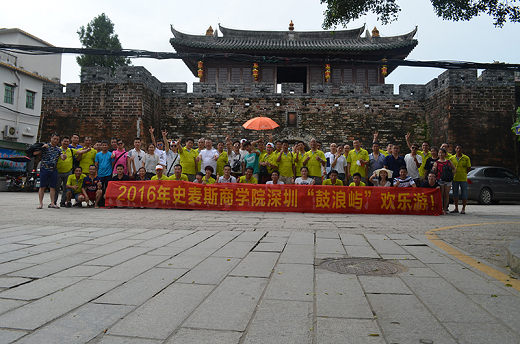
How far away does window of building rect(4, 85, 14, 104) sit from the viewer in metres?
22.1

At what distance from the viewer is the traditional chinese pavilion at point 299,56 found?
16797mm

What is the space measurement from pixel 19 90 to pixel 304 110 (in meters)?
19.9

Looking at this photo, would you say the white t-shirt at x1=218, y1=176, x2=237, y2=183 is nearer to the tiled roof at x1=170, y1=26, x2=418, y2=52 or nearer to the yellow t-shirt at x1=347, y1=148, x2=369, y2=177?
the yellow t-shirt at x1=347, y1=148, x2=369, y2=177

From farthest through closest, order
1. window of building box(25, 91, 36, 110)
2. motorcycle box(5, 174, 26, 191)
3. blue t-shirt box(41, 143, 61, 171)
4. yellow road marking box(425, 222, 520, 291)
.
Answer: window of building box(25, 91, 36, 110) < motorcycle box(5, 174, 26, 191) < blue t-shirt box(41, 143, 61, 171) < yellow road marking box(425, 222, 520, 291)

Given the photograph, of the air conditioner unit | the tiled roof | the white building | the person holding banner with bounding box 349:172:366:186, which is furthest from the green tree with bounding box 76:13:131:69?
the person holding banner with bounding box 349:172:366:186

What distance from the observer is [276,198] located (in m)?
7.36

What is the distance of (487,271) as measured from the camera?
2.83m

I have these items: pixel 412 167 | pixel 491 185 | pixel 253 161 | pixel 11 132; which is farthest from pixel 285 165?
pixel 11 132

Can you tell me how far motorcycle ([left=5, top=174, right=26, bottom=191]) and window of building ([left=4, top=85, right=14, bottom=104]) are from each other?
9.34 m

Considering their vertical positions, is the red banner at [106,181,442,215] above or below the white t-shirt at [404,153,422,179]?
below

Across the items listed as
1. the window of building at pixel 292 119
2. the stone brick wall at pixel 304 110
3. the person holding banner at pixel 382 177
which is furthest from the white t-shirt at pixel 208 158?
the window of building at pixel 292 119

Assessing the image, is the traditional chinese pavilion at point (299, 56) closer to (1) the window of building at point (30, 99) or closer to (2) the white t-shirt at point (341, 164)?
(2) the white t-shirt at point (341, 164)

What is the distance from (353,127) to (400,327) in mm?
13879

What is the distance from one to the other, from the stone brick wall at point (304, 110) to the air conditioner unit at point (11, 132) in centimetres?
932
